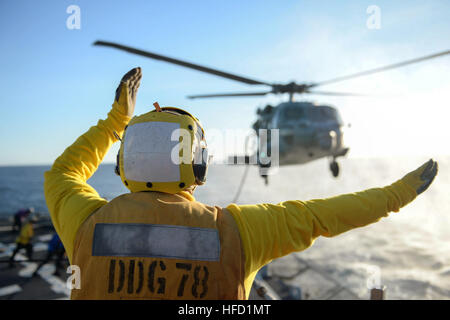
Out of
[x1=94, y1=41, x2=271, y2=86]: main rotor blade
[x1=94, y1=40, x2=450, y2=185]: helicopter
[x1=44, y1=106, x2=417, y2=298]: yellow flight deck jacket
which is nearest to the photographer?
[x1=44, y1=106, x2=417, y2=298]: yellow flight deck jacket

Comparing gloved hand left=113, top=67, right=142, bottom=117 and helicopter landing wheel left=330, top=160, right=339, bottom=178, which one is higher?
gloved hand left=113, top=67, right=142, bottom=117

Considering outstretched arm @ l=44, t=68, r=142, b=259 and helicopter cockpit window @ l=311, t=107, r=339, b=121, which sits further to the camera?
helicopter cockpit window @ l=311, t=107, r=339, b=121

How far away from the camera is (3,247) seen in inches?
552

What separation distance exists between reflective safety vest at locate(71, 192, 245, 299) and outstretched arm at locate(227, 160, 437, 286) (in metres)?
0.10

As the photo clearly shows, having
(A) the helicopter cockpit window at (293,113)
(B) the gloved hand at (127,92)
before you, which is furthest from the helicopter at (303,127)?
(B) the gloved hand at (127,92)

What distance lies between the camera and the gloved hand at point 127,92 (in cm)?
221

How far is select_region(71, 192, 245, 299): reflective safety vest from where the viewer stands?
1312 millimetres

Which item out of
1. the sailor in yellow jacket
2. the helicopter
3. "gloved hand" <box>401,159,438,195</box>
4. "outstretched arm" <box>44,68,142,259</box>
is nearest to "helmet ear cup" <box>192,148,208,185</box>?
the sailor in yellow jacket

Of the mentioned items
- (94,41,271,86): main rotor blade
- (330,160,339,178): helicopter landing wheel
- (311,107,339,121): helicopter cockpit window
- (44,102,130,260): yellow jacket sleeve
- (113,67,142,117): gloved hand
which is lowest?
(330,160,339,178): helicopter landing wheel

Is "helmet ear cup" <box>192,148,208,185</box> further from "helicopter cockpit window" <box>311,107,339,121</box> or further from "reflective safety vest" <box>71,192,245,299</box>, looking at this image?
"helicopter cockpit window" <box>311,107,339,121</box>

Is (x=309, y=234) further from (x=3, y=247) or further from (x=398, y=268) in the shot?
(x=398, y=268)

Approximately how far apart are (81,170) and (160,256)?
108 cm

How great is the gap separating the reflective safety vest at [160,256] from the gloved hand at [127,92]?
113 cm
